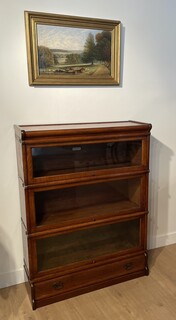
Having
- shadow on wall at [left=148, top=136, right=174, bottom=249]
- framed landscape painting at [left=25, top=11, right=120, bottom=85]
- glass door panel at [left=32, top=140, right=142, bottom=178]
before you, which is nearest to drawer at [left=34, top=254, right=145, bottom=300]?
shadow on wall at [left=148, top=136, right=174, bottom=249]

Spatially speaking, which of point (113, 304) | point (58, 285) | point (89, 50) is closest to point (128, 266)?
point (113, 304)

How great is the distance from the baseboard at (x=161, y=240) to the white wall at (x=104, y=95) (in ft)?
0.09

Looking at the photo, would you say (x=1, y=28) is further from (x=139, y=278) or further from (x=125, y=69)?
(x=139, y=278)

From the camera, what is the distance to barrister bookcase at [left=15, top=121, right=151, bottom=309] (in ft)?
5.79

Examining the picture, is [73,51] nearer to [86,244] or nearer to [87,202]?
[87,202]

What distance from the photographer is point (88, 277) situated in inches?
79.4

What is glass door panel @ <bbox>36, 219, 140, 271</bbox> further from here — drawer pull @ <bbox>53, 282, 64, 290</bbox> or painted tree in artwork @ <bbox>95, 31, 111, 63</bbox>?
painted tree in artwork @ <bbox>95, 31, 111, 63</bbox>

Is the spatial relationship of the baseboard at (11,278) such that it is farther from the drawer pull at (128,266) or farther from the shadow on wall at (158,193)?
the shadow on wall at (158,193)

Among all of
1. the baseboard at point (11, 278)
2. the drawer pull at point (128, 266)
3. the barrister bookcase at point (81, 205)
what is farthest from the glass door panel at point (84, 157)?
the baseboard at point (11, 278)

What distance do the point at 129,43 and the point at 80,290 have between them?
1902 mm

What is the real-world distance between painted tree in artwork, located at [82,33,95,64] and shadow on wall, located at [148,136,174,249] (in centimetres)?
87

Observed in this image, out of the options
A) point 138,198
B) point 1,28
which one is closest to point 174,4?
point 1,28

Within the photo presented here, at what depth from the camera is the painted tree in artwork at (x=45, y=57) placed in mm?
1897

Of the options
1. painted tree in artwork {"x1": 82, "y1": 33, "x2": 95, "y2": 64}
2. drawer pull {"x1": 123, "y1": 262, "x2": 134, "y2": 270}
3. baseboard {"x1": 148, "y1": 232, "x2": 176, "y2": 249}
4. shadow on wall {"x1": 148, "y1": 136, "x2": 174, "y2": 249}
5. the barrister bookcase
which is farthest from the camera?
baseboard {"x1": 148, "y1": 232, "x2": 176, "y2": 249}
